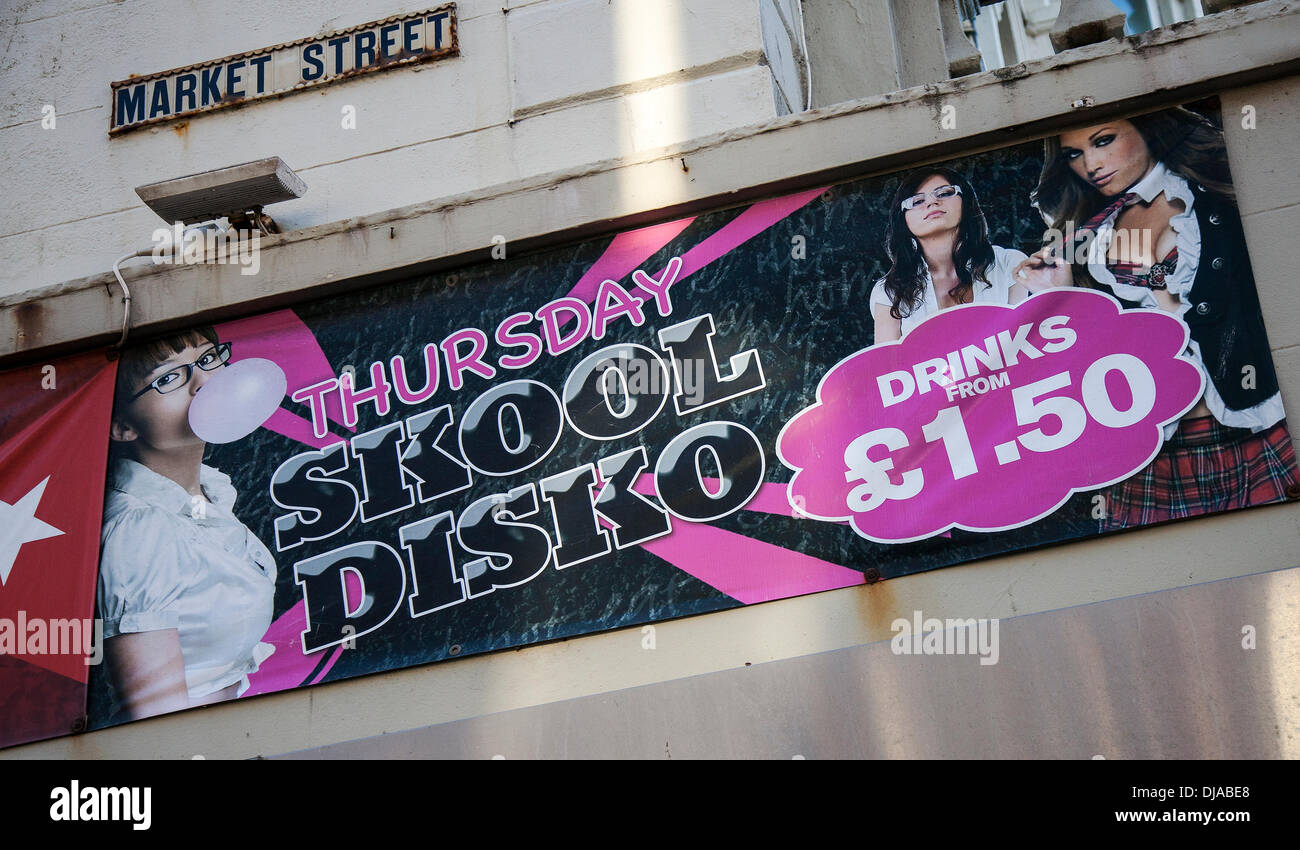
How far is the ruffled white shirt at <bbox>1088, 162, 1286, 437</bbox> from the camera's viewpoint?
15.8 ft

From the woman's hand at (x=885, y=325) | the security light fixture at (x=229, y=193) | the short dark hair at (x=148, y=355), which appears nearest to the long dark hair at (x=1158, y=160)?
the woman's hand at (x=885, y=325)

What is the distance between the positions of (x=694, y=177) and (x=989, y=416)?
1.61 meters

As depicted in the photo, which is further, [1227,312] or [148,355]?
[148,355]

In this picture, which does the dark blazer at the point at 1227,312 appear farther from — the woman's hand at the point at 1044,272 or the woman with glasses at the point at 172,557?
the woman with glasses at the point at 172,557

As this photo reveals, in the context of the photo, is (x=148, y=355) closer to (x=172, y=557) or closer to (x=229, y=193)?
(x=229, y=193)

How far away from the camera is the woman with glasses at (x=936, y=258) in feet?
17.4

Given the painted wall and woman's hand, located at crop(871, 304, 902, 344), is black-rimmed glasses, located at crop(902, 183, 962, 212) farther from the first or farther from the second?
the painted wall

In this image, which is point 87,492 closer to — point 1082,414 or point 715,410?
point 715,410

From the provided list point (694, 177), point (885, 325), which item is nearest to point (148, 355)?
point (694, 177)

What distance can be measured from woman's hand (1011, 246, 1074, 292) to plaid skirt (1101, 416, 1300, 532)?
0.73m

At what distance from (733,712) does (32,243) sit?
4.22 metres

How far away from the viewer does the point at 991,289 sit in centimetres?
529

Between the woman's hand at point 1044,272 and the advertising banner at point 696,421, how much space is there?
0.5 inches

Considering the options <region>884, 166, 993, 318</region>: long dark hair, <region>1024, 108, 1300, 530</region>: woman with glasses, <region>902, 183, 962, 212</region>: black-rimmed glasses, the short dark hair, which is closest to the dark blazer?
<region>1024, 108, 1300, 530</region>: woman with glasses
